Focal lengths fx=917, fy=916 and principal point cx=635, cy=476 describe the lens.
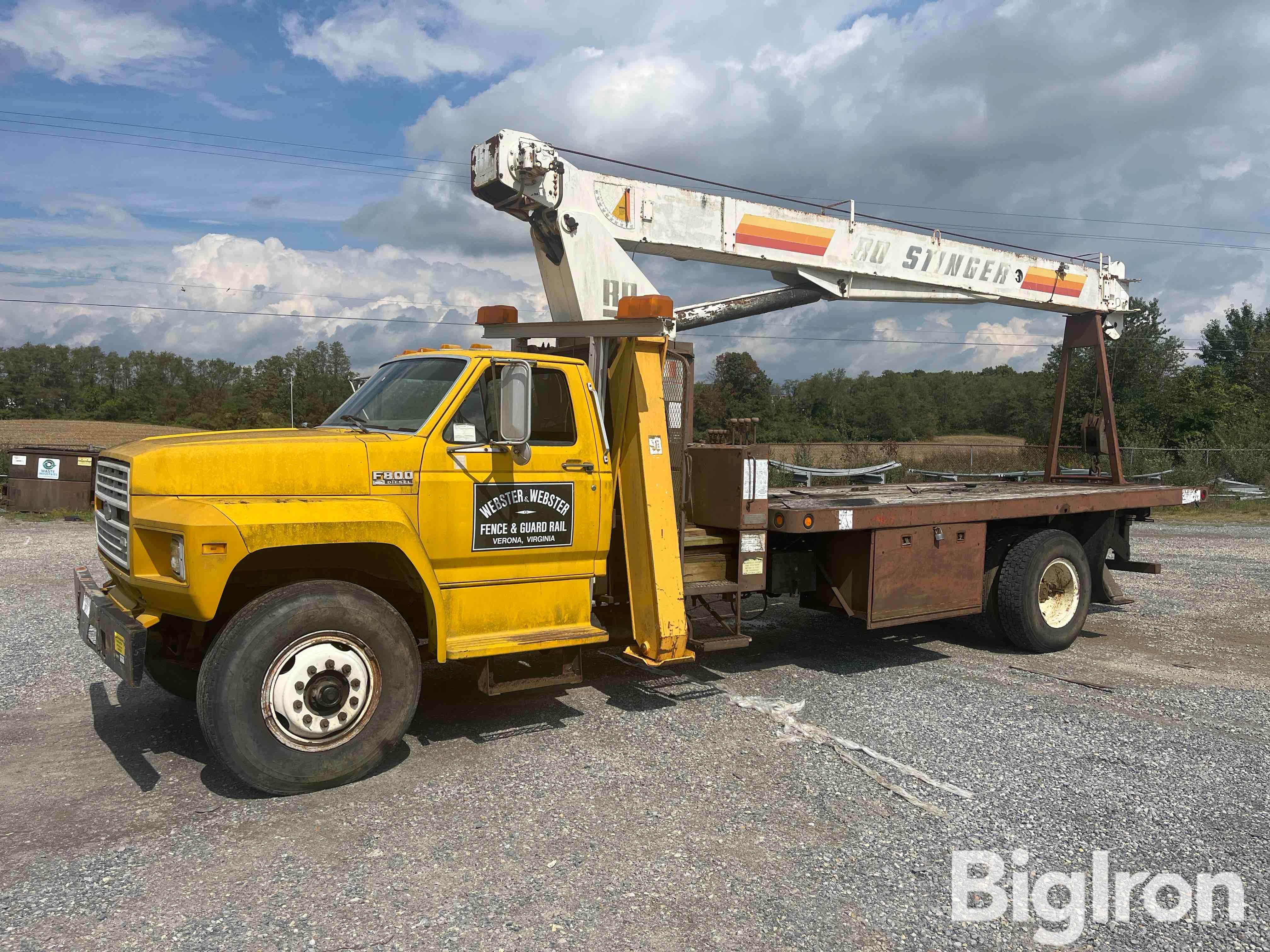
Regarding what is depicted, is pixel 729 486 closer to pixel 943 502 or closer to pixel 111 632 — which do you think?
pixel 943 502

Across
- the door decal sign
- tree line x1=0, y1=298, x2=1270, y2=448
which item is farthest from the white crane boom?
tree line x1=0, y1=298, x2=1270, y2=448

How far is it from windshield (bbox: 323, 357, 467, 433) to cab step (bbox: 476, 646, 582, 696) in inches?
60.2

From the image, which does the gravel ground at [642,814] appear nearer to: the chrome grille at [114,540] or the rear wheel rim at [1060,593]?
the rear wheel rim at [1060,593]

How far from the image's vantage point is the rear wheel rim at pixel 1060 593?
8.41 metres

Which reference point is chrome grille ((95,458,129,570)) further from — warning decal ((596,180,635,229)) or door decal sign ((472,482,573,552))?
warning decal ((596,180,635,229))

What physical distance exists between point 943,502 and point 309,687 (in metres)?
5.27

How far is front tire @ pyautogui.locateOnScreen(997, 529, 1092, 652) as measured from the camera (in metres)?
8.11

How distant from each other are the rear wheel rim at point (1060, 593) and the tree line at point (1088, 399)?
172 inches

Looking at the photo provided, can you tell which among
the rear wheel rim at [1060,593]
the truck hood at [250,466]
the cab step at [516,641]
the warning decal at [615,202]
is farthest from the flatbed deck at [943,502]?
the truck hood at [250,466]

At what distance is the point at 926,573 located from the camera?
746cm

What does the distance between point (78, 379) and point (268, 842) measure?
80.2 metres

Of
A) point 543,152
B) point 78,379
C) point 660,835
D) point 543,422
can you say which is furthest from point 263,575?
point 78,379

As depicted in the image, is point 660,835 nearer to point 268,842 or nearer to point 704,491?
point 268,842

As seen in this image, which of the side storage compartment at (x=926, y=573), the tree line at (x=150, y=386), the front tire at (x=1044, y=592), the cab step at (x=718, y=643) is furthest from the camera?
the tree line at (x=150, y=386)
